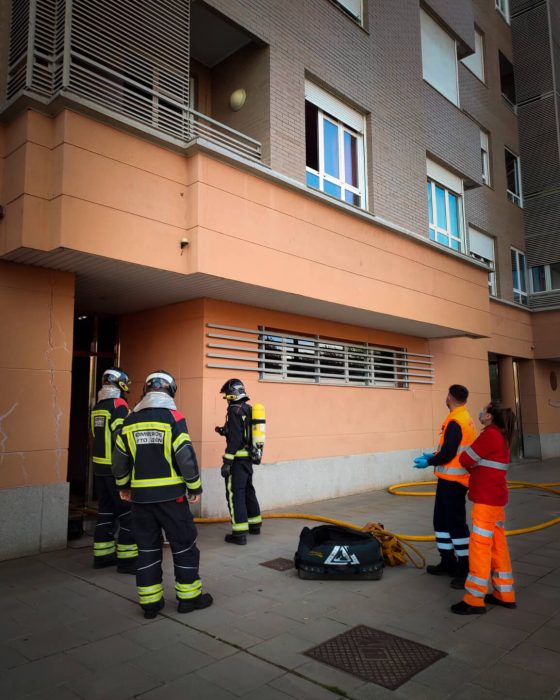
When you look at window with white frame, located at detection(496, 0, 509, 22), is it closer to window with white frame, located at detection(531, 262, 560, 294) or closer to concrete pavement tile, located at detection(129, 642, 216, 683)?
window with white frame, located at detection(531, 262, 560, 294)

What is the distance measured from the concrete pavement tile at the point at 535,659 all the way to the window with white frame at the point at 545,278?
1687 cm

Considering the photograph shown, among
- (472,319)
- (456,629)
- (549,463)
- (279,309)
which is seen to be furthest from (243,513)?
(549,463)

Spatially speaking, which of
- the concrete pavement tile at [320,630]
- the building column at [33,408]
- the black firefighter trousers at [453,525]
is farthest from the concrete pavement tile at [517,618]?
the building column at [33,408]

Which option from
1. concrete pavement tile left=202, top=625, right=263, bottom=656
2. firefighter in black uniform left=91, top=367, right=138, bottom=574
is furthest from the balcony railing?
concrete pavement tile left=202, top=625, right=263, bottom=656

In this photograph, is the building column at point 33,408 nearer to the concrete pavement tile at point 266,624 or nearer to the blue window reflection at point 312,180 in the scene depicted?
the concrete pavement tile at point 266,624

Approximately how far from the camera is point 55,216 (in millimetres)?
6188

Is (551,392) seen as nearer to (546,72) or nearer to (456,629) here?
(546,72)

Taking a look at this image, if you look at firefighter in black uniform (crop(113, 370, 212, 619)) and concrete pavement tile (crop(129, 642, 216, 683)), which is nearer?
concrete pavement tile (crop(129, 642, 216, 683))

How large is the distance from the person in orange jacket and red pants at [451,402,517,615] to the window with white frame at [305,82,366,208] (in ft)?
20.6

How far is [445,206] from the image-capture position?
13812 mm

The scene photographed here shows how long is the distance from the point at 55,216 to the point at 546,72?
1949cm

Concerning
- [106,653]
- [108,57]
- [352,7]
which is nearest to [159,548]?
[106,653]

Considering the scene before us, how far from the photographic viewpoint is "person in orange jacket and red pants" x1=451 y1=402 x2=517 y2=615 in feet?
15.0

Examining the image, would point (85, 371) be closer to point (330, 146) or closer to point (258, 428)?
point (258, 428)
